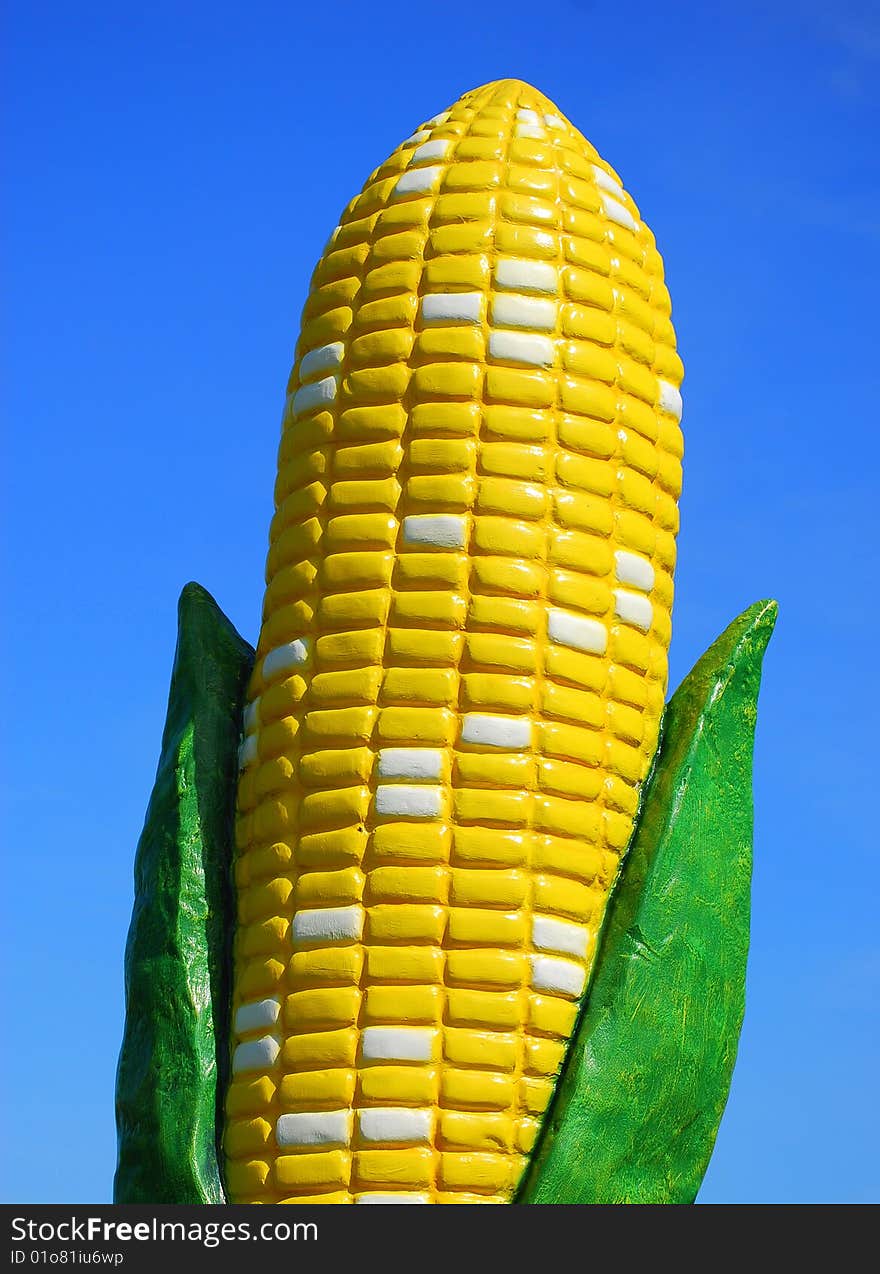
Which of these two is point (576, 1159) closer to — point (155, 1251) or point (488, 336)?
point (155, 1251)

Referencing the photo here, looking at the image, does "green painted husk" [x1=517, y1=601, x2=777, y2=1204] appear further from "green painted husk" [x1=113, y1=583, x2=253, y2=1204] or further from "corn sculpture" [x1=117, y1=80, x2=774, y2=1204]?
"green painted husk" [x1=113, y1=583, x2=253, y2=1204]

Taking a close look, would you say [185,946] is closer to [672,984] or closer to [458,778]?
[458,778]

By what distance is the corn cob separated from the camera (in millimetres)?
6031

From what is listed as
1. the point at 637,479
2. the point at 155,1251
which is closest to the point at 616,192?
the point at 637,479

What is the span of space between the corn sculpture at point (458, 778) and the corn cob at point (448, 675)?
Answer: 0.04 feet

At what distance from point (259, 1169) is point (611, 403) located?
2.89 metres

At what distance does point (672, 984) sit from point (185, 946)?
1.65m

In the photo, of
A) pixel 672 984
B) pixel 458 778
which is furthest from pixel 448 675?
pixel 672 984

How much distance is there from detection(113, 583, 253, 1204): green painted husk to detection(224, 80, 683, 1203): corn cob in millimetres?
108

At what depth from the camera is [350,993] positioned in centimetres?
608

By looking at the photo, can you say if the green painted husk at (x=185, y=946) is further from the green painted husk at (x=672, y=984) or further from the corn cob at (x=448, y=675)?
the green painted husk at (x=672, y=984)

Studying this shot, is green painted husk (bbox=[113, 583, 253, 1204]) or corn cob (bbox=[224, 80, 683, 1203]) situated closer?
corn cob (bbox=[224, 80, 683, 1203])

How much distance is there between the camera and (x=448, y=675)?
6352 millimetres

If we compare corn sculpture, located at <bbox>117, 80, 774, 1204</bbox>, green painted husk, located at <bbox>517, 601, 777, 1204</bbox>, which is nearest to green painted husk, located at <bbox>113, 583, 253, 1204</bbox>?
corn sculpture, located at <bbox>117, 80, 774, 1204</bbox>
